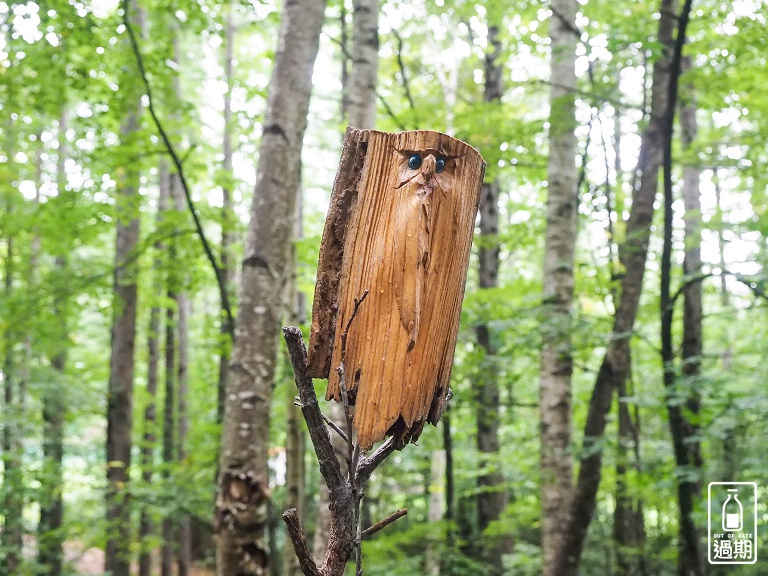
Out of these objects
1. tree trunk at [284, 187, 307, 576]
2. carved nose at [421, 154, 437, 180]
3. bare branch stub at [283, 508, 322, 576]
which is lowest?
tree trunk at [284, 187, 307, 576]

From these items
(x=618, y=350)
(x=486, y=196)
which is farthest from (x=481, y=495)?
(x=618, y=350)

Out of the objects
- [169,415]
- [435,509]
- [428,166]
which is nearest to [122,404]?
[169,415]

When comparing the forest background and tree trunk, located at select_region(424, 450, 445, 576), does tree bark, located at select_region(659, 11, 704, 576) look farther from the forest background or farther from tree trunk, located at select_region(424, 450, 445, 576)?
tree trunk, located at select_region(424, 450, 445, 576)

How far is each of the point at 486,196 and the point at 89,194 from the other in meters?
5.62

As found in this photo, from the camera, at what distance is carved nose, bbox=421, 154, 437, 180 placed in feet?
3.51

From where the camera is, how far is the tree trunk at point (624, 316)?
4.82 meters

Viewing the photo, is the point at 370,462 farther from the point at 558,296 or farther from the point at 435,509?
the point at 435,509

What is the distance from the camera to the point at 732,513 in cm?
408

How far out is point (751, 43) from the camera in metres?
4.49

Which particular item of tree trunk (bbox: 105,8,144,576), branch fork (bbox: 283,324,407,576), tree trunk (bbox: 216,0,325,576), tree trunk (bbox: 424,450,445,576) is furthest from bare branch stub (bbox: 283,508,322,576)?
tree trunk (bbox: 105,8,144,576)

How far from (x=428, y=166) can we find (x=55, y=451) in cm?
1169

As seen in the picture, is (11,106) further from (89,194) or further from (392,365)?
(392,365)

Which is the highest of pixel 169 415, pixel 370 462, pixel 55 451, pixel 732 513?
pixel 370 462

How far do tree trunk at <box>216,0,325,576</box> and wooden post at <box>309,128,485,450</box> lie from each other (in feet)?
7.99
